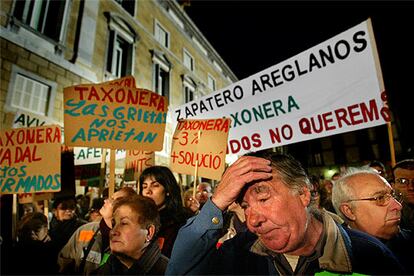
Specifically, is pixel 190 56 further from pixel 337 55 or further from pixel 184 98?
pixel 337 55

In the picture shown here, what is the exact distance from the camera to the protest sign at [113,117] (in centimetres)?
305

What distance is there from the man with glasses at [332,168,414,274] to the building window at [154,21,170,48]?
14.6 metres

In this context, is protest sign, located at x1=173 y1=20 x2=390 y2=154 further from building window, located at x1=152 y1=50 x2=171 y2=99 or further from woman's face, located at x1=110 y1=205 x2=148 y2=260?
building window, located at x1=152 y1=50 x2=171 y2=99

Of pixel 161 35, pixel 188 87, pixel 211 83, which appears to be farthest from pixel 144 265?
pixel 211 83

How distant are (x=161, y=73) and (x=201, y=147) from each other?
12.6 m

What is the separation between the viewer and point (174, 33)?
55.7ft

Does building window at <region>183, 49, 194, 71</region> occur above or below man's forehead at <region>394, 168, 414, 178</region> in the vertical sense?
above

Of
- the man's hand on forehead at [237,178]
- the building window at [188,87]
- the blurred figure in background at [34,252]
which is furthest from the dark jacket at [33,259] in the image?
the building window at [188,87]

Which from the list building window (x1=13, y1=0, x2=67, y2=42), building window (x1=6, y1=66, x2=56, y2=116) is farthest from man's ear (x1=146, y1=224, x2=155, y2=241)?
building window (x1=13, y1=0, x2=67, y2=42)

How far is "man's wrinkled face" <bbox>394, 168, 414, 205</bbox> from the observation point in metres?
2.79

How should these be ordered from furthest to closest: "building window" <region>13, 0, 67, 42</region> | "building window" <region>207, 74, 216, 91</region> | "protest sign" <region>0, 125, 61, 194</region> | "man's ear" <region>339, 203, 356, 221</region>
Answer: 1. "building window" <region>207, 74, 216, 91</region>
2. "building window" <region>13, 0, 67, 42</region>
3. "protest sign" <region>0, 125, 61, 194</region>
4. "man's ear" <region>339, 203, 356, 221</region>

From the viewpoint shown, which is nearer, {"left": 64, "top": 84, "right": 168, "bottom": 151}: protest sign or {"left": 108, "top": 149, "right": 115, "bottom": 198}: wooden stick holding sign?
{"left": 108, "top": 149, "right": 115, "bottom": 198}: wooden stick holding sign

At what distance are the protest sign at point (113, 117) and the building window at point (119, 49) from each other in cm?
846

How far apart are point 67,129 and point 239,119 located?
6.88ft
